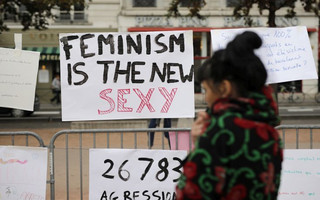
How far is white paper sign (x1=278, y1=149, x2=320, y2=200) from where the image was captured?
16.6 feet

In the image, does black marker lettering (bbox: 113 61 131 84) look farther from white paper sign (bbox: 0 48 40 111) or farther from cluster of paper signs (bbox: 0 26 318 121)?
white paper sign (bbox: 0 48 40 111)

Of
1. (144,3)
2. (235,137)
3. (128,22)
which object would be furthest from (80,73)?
(144,3)

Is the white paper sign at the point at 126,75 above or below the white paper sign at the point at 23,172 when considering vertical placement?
above

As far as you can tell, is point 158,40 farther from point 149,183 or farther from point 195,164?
point 195,164

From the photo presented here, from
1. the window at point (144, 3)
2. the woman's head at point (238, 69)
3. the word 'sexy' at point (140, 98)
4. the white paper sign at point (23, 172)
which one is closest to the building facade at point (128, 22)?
the window at point (144, 3)

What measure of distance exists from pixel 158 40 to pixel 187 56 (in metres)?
0.33

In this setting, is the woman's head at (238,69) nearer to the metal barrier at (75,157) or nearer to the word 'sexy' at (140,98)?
the metal barrier at (75,157)

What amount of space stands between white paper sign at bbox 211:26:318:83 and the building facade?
72.4ft

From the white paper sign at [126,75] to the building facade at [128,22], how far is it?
2222 centimetres

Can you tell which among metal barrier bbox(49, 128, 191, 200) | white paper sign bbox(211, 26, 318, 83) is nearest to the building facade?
metal barrier bbox(49, 128, 191, 200)

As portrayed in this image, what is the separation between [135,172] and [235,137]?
2871mm

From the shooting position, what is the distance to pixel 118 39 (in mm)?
5270

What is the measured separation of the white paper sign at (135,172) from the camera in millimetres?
4973

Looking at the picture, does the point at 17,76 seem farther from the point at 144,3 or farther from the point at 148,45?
the point at 144,3
